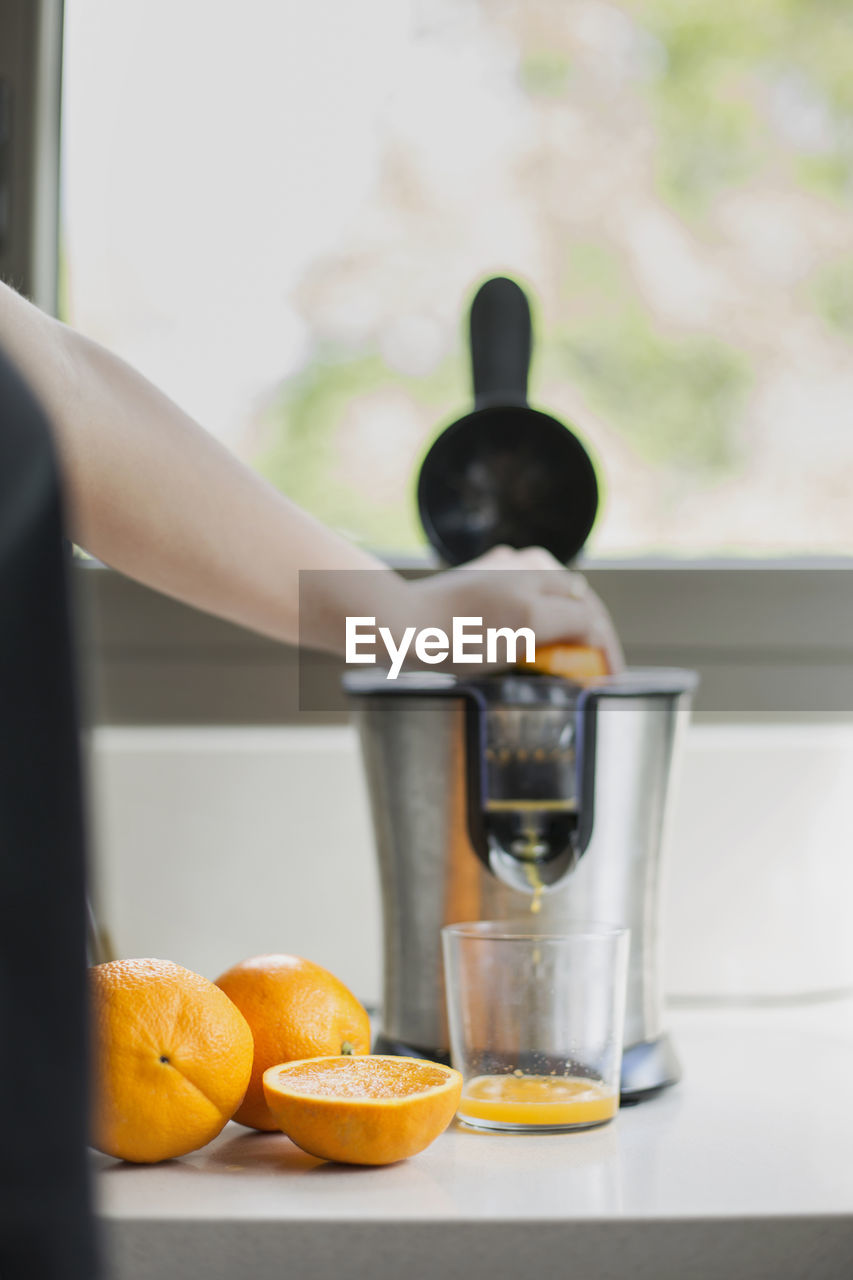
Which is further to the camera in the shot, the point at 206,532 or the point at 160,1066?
the point at 206,532

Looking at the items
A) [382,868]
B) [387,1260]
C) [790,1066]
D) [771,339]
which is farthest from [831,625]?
[387,1260]

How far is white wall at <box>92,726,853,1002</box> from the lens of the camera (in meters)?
1.04

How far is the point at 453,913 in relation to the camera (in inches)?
28.6

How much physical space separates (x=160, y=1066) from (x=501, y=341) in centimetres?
55

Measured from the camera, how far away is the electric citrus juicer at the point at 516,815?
71cm

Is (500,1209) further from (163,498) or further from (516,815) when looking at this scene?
(163,498)

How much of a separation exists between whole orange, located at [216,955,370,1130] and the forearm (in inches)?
10.0

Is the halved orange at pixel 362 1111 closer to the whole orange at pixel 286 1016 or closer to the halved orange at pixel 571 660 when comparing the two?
the whole orange at pixel 286 1016

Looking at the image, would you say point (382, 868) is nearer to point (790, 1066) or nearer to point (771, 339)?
point (790, 1066)

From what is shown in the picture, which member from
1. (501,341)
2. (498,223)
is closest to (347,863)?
(501,341)

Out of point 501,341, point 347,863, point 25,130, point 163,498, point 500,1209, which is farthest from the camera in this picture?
point 25,130

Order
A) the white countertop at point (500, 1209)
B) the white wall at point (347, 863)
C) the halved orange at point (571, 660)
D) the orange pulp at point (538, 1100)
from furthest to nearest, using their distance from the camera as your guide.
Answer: the white wall at point (347, 863), the halved orange at point (571, 660), the orange pulp at point (538, 1100), the white countertop at point (500, 1209)

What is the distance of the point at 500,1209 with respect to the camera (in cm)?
51

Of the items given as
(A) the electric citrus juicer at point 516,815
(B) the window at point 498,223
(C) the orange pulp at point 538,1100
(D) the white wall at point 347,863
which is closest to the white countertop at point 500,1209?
(C) the orange pulp at point 538,1100
